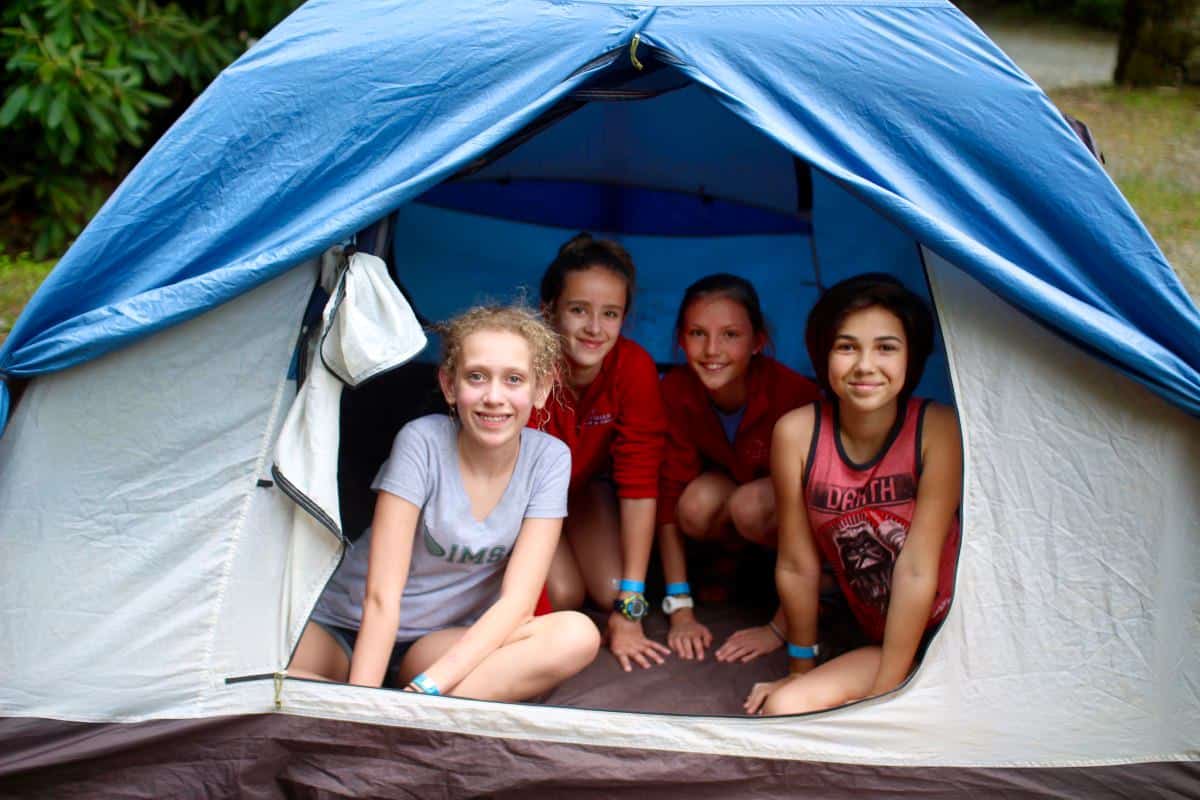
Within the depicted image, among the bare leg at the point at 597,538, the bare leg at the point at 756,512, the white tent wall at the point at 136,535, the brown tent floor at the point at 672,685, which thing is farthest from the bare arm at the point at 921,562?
the white tent wall at the point at 136,535

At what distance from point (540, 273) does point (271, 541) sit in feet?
4.63

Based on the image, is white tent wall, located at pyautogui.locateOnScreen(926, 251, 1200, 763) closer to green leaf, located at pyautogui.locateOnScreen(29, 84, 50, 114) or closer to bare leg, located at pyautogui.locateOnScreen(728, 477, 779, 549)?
bare leg, located at pyautogui.locateOnScreen(728, 477, 779, 549)

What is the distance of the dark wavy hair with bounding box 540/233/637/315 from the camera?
2395 millimetres

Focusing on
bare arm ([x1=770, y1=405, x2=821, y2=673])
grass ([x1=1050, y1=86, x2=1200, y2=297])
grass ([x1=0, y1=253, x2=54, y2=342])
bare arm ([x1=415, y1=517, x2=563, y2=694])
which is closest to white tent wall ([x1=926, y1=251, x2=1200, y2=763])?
bare arm ([x1=770, y1=405, x2=821, y2=673])

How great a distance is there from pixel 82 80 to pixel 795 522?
3.11 meters

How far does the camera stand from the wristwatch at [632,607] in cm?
234

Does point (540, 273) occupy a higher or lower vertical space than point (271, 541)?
higher

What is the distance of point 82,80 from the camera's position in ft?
13.2

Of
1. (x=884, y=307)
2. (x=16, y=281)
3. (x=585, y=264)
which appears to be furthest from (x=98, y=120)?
(x=884, y=307)

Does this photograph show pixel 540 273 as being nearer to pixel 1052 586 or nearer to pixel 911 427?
pixel 911 427

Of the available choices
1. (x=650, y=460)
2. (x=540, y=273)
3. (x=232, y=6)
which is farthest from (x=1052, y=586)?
(x=232, y=6)

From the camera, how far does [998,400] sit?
1853mm

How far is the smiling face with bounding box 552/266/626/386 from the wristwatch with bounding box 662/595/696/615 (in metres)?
0.50

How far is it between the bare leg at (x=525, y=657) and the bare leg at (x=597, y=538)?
0.44 meters
